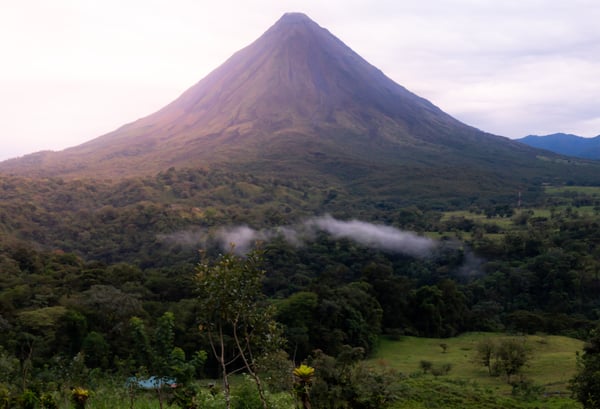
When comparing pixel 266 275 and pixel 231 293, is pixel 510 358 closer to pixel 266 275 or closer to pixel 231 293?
pixel 231 293

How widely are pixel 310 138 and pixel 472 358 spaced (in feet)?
265

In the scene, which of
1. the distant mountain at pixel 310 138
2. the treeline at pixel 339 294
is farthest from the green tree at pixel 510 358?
the distant mountain at pixel 310 138

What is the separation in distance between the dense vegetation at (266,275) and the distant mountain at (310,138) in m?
11.9

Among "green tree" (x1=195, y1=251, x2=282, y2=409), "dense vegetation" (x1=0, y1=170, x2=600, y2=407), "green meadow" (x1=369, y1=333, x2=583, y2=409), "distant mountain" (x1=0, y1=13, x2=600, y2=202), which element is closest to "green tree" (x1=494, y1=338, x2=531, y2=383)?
"green meadow" (x1=369, y1=333, x2=583, y2=409)

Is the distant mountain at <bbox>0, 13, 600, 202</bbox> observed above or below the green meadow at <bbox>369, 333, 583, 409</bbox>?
above

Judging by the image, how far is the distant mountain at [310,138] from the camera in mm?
84375

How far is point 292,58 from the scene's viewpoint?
127375 millimetres

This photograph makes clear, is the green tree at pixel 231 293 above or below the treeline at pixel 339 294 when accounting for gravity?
above

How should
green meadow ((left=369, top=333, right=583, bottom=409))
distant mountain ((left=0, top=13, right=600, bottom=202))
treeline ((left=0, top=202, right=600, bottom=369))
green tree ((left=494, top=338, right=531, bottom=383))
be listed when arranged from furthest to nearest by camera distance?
1. distant mountain ((left=0, top=13, right=600, bottom=202))
2. treeline ((left=0, top=202, right=600, bottom=369))
3. green tree ((left=494, top=338, right=531, bottom=383))
4. green meadow ((left=369, top=333, right=583, bottom=409))

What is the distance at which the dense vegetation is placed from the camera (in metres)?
17.6

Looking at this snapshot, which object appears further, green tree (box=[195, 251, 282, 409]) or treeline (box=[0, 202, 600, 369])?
treeline (box=[0, 202, 600, 369])

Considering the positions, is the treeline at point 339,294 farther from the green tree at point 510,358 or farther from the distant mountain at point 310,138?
the distant mountain at point 310,138

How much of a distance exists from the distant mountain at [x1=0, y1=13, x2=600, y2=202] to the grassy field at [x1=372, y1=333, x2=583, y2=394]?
50.2 m

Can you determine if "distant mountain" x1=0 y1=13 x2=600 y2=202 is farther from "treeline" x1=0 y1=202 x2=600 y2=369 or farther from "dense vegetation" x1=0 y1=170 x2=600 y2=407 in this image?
"treeline" x1=0 y1=202 x2=600 y2=369
